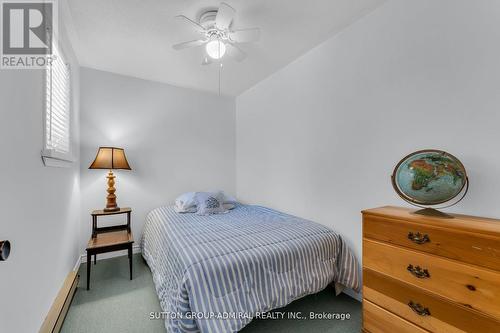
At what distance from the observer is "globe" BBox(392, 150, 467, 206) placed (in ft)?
4.01

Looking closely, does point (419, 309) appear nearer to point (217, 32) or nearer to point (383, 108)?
point (383, 108)

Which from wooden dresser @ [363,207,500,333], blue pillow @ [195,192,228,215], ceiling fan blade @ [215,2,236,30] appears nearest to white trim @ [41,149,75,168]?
blue pillow @ [195,192,228,215]

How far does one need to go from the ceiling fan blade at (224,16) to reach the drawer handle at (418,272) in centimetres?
211

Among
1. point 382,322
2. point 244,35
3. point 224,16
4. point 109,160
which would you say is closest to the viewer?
point 382,322

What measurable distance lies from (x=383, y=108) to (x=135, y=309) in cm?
272

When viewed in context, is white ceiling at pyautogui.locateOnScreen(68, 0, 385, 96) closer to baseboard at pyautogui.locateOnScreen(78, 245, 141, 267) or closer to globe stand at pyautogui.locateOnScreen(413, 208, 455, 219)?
globe stand at pyautogui.locateOnScreen(413, 208, 455, 219)

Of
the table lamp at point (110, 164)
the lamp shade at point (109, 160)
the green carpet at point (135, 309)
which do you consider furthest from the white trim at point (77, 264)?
the lamp shade at point (109, 160)

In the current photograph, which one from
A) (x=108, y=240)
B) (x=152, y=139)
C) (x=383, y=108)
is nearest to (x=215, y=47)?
(x=383, y=108)

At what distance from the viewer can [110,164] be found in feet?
8.56

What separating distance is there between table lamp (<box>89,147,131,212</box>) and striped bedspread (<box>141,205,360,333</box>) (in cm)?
83

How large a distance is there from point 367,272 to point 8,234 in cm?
205

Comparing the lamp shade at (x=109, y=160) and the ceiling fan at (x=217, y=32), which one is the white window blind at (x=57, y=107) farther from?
the ceiling fan at (x=217, y=32)

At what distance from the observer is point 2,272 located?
0.93m

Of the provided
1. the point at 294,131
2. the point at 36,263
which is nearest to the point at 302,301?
the point at 294,131
